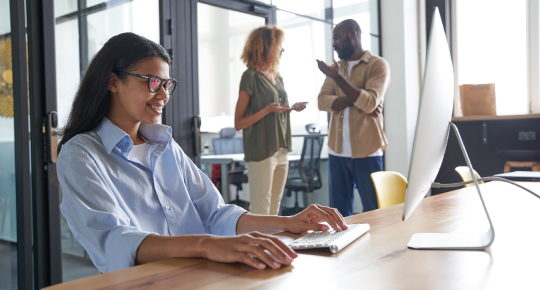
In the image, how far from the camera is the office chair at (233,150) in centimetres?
315

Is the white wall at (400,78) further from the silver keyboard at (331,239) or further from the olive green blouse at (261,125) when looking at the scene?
the silver keyboard at (331,239)

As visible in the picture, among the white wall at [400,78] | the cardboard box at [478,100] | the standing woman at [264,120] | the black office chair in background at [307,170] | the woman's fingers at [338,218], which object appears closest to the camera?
the woman's fingers at [338,218]

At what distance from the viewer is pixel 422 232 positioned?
1.12m

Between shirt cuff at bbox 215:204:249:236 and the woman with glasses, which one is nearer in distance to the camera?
the woman with glasses

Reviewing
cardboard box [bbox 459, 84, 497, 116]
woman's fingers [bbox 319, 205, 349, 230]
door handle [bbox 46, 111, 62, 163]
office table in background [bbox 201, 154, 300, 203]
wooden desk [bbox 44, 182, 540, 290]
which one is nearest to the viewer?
wooden desk [bbox 44, 182, 540, 290]

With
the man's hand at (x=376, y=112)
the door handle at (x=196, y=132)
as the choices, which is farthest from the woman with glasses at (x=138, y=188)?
the man's hand at (x=376, y=112)

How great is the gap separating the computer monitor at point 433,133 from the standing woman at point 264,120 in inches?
71.7

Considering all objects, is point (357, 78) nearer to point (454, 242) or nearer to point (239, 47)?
point (239, 47)

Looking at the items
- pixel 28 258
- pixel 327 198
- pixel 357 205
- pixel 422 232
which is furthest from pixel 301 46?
pixel 422 232

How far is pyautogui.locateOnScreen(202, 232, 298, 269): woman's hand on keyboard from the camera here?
0.81 m

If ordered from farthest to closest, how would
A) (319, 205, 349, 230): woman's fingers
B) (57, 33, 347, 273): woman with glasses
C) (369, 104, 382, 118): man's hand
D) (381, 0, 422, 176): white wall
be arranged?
(381, 0, 422, 176): white wall < (369, 104, 382, 118): man's hand < (319, 205, 349, 230): woman's fingers < (57, 33, 347, 273): woman with glasses

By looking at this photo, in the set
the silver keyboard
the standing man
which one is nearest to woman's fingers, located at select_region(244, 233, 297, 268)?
the silver keyboard

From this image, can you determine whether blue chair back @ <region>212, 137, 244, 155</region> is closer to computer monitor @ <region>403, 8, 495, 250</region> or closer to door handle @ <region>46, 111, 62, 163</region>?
door handle @ <region>46, 111, 62, 163</region>

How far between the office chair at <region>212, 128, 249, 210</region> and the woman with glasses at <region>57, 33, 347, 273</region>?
177 cm
